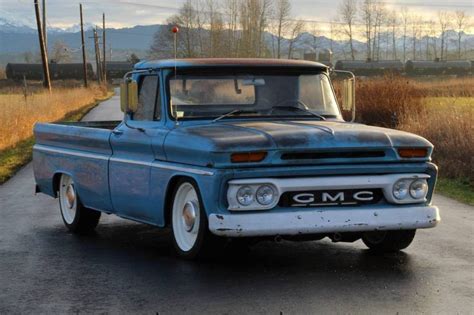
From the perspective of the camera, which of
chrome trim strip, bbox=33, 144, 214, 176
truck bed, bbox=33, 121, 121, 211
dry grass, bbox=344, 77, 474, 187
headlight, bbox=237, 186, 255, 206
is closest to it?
headlight, bbox=237, 186, 255, 206

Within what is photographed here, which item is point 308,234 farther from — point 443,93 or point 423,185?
point 443,93

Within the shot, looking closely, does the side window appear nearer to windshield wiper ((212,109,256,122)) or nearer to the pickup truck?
the pickup truck

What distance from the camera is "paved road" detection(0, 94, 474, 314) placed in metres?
5.81

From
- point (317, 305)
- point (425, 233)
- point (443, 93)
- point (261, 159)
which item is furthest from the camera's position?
point (443, 93)

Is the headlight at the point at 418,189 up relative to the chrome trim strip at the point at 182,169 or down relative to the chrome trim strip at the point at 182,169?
down

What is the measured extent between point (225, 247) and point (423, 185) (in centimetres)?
170

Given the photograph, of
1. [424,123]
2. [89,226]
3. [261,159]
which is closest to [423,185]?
[261,159]

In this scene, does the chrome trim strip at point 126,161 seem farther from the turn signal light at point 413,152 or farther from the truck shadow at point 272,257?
the turn signal light at point 413,152

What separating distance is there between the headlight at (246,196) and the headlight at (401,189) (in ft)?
3.96

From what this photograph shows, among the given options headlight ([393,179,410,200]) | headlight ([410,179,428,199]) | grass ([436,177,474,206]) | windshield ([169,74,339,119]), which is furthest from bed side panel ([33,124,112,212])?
grass ([436,177,474,206])

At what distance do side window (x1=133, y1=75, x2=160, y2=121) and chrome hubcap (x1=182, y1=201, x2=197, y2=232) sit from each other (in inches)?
45.3

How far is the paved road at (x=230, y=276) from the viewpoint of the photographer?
5812 millimetres

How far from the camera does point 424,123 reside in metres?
19.7

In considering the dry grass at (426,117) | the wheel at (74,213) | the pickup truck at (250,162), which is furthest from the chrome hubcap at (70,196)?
the dry grass at (426,117)
